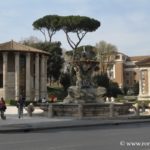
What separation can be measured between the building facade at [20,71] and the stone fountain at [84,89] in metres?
35.6

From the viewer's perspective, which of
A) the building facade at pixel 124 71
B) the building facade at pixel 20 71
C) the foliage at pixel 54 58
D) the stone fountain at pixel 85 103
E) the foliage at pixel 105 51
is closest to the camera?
the stone fountain at pixel 85 103

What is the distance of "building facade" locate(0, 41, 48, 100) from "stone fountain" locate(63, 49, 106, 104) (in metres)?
35.6

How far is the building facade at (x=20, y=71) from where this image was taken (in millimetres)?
70812

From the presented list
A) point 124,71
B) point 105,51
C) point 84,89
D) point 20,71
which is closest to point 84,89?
point 84,89

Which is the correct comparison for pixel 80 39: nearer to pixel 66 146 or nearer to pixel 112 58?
pixel 112 58

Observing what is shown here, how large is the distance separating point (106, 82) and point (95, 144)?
232ft

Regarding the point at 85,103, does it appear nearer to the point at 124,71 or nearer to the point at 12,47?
the point at 12,47

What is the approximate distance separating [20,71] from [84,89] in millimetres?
39860

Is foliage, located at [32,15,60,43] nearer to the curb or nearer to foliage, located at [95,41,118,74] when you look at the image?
foliage, located at [95,41,118,74]

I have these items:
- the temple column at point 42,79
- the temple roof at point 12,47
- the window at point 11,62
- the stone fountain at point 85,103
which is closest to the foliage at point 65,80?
the temple column at point 42,79

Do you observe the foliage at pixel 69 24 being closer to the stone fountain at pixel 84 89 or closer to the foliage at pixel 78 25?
the foliage at pixel 78 25

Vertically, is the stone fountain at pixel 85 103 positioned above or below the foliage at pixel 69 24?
below

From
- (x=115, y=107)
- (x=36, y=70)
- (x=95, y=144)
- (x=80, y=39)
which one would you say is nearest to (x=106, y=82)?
(x=80, y=39)

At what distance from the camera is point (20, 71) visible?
72.9 meters
